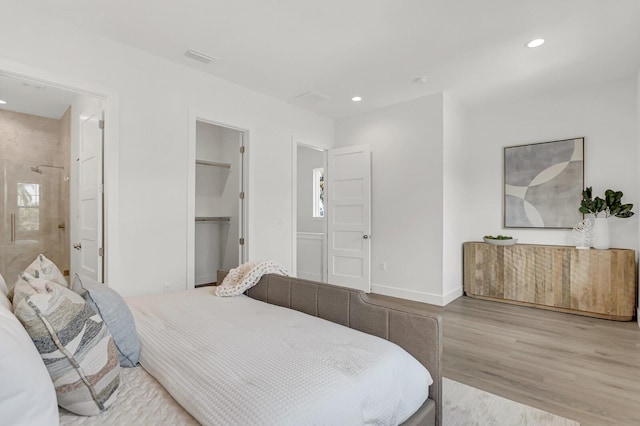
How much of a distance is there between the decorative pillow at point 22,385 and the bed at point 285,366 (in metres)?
0.22

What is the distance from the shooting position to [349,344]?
1444 millimetres

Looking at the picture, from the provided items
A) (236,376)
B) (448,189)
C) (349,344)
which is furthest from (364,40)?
(236,376)

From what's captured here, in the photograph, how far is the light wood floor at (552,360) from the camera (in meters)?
2.03

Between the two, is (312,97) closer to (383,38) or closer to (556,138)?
(383,38)

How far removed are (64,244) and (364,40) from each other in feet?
16.1

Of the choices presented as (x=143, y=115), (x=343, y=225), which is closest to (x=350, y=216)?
(x=343, y=225)

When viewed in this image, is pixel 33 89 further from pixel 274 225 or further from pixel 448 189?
pixel 448 189

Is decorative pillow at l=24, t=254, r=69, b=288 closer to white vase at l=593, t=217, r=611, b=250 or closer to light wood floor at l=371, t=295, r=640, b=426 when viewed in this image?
light wood floor at l=371, t=295, r=640, b=426

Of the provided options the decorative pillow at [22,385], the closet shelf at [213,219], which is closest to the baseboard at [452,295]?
the closet shelf at [213,219]

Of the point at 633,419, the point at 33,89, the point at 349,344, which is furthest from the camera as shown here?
the point at 33,89

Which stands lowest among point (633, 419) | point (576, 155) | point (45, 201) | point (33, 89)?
point (633, 419)

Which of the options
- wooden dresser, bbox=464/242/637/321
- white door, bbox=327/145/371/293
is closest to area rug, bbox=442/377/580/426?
wooden dresser, bbox=464/242/637/321

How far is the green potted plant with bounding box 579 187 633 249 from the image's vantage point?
369cm

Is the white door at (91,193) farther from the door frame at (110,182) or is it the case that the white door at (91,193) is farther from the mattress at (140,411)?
the mattress at (140,411)
